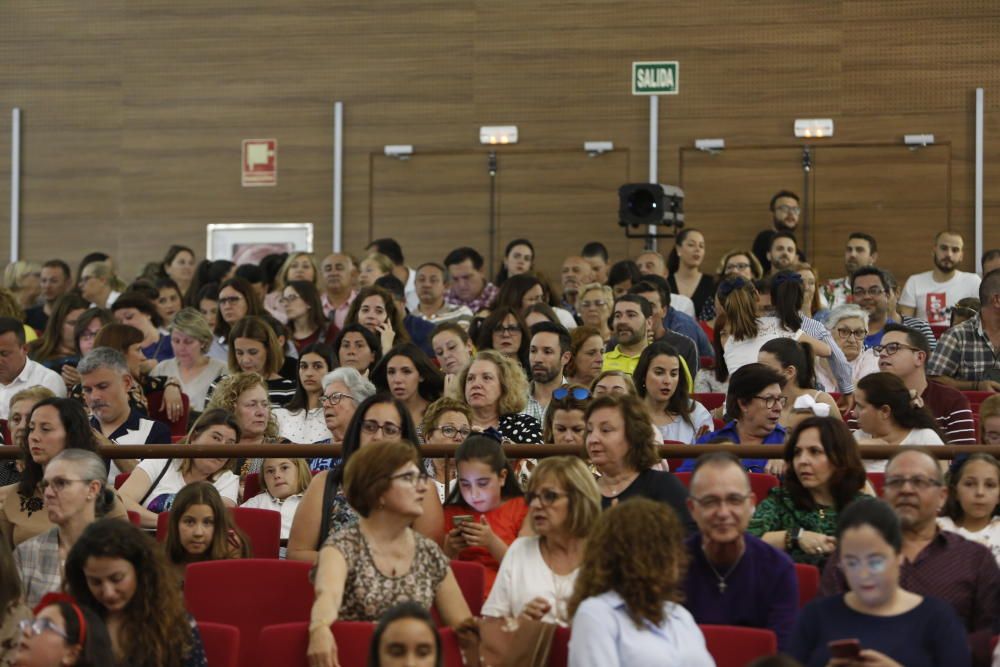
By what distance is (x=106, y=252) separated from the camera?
11570 millimetres

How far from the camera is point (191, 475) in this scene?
5.63 meters

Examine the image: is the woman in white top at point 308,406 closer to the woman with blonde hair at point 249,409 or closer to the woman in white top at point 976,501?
the woman with blonde hair at point 249,409

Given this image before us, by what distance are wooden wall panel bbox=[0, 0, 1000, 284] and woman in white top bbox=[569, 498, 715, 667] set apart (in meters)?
7.15

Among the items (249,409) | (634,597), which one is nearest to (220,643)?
(634,597)

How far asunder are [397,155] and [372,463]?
7.29 meters

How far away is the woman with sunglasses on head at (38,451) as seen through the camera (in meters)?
5.13

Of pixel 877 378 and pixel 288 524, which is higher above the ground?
pixel 877 378

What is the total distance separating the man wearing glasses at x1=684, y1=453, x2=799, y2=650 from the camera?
4.09 meters

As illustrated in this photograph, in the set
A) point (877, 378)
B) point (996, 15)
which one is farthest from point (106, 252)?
point (877, 378)

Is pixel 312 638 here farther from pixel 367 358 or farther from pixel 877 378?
pixel 367 358

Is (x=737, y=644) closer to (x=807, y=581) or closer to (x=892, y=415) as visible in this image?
(x=807, y=581)

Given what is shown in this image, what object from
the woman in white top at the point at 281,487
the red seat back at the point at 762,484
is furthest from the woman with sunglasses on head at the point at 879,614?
the woman in white top at the point at 281,487

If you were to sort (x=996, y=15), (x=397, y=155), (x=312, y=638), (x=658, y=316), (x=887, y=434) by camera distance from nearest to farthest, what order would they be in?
(x=312, y=638)
(x=887, y=434)
(x=658, y=316)
(x=996, y=15)
(x=397, y=155)

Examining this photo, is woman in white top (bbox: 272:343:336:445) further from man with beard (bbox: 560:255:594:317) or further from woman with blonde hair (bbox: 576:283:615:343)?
man with beard (bbox: 560:255:594:317)
